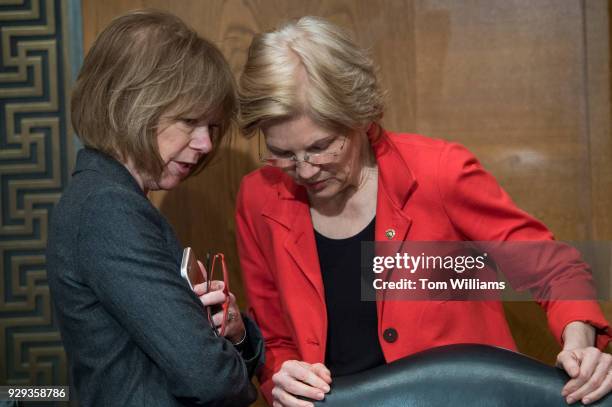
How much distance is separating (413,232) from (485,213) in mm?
131

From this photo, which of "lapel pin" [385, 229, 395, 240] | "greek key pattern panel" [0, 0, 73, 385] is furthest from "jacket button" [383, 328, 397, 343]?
"greek key pattern panel" [0, 0, 73, 385]

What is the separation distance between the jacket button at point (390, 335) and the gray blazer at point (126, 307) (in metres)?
0.31

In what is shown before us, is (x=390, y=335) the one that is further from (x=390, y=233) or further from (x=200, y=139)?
(x=200, y=139)

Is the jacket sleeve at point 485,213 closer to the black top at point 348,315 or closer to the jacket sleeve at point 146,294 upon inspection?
the black top at point 348,315

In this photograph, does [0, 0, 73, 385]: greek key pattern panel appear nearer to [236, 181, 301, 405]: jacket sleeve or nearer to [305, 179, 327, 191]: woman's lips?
[236, 181, 301, 405]: jacket sleeve

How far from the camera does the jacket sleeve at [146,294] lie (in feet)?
3.39

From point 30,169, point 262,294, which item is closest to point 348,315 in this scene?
point 262,294

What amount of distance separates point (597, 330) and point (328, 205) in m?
0.54

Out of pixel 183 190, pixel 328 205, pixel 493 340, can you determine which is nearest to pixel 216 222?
pixel 183 190

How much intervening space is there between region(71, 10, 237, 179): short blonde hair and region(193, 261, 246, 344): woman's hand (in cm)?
20

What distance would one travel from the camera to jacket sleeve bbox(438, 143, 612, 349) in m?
1.32

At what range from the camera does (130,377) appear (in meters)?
1.10

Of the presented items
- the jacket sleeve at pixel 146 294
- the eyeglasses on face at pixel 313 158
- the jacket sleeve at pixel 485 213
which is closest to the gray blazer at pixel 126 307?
the jacket sleeve at pixel 146 294

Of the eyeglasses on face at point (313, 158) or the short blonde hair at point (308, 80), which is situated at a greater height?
the short blonde hair at point (308, 80)
